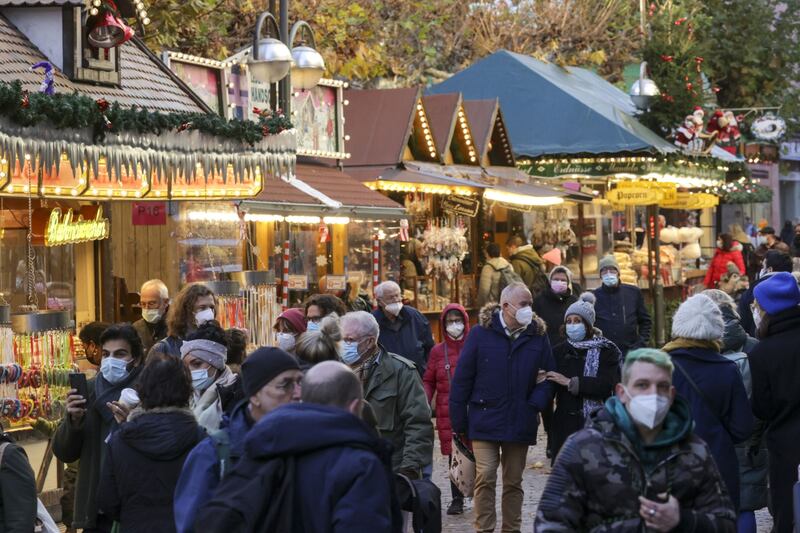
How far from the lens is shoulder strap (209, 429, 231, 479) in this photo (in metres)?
5.46

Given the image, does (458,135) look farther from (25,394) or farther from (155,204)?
(25,394)

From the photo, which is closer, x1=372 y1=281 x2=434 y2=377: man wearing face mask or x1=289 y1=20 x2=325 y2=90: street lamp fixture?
x1=372 y1=281 x2=434 y2=377: man wearing face mask

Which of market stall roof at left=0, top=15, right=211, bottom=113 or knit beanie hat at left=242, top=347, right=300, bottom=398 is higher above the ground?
market stall roof at left=0, top=15, right=211, bottom=113

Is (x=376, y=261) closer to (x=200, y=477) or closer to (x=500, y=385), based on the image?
(x=500, y=385)

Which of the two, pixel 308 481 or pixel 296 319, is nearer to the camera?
pixel 308 481

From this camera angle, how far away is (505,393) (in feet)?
34.3

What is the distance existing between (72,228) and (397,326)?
362 centimetres

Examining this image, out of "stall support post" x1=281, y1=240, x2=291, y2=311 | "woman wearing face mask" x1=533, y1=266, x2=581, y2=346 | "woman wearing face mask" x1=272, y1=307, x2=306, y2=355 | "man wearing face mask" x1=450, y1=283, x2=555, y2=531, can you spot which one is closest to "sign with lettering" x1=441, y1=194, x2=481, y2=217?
"stall support post" x1=281, y1=240, x2=291, y2=311

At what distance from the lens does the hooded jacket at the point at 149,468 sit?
641 cm

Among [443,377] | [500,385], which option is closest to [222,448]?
[500,385]

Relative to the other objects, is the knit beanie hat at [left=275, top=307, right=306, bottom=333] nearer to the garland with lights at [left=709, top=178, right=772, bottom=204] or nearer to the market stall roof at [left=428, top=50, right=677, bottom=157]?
the market stall roof at [left=428, top=50, right=677, bottom=157]

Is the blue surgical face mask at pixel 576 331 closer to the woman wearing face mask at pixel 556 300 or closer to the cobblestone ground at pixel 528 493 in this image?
the cobblestone ground at pixel 528 493

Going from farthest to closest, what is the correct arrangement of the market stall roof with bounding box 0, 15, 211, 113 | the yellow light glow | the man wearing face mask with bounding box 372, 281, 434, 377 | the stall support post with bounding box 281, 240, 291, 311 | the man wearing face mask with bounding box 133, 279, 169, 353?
the yellow light glow, the stall support post with bounding box 281, 240, 291, 311, the man wearing face mask with bounding box 372, 281, 434, 377, the market stall roof with bounding box 0, 15, 211, 113, the man wearing face mask with bounding box 133, 279, 169, 353

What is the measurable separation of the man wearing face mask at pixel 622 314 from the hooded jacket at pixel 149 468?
977 centimetres
